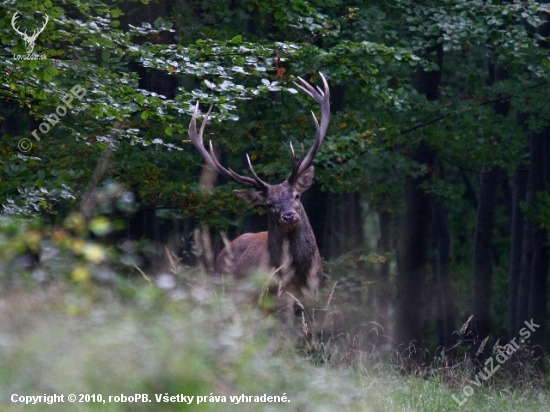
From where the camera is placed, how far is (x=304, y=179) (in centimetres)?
992

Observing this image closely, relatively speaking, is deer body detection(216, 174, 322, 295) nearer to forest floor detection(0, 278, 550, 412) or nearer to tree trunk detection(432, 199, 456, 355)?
forest floor detection(0, 278, 550, 412)

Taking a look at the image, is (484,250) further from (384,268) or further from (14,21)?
(14,21)

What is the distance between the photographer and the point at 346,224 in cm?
2484

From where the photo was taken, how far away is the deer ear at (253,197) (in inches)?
380

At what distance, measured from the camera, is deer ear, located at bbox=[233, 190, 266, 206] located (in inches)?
380

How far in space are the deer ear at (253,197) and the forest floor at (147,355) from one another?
4997 mm

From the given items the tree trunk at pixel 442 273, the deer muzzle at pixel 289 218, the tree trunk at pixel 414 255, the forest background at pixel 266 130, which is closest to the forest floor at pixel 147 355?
the forest background at pixel 266 130

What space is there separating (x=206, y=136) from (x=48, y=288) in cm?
857

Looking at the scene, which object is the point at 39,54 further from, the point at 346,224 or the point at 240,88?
the point at 346,224

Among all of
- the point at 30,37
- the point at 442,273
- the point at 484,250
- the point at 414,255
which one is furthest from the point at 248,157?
the point at 442,273

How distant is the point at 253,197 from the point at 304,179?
2.09 ft

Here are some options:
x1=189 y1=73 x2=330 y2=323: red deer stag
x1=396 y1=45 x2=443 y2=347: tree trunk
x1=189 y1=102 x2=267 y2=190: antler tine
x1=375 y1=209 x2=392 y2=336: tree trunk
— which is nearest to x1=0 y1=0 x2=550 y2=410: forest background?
x1=396 y1=45 x2=443 y2=347: tree trunk

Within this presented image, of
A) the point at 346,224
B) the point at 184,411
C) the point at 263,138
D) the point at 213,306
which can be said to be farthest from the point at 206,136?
the point at 346,224

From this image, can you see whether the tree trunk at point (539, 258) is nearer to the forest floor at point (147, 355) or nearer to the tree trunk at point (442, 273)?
the tree trunk at point (442, 273)
